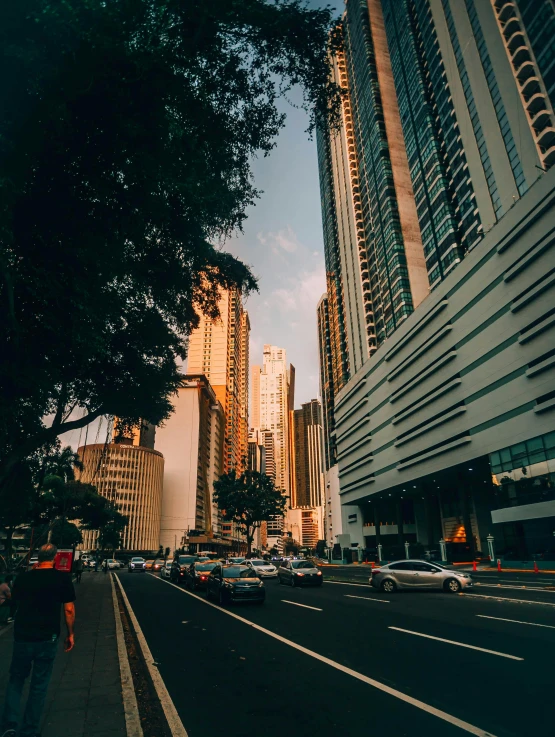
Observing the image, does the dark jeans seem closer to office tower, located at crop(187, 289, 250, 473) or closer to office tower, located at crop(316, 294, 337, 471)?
office tower, located at crop(316, 294, 337, 471)

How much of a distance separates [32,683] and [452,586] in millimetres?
18247

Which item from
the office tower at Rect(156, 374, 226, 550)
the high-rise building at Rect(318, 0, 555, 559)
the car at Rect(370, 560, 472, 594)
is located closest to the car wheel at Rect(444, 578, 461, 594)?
the car at Rect(370, 560, 472, 594)

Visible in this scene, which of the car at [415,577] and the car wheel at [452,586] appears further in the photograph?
the car at [415,577]

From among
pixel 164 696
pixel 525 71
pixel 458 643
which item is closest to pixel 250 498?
pixel 458 643

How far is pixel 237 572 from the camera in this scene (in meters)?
17.4

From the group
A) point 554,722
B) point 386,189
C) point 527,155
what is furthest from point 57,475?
point 386,189

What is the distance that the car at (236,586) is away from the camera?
51.9ft

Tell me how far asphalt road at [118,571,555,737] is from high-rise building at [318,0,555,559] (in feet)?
39.1

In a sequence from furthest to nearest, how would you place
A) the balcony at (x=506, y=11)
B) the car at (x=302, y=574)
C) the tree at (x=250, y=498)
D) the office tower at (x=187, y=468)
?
the office tower at (x=187, y=468), the tree at (x=250, y=498), the balcony at (x=506, y=11), the car at (x=302, y=574)

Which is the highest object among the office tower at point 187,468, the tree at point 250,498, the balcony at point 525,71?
the balcony at point 525,71

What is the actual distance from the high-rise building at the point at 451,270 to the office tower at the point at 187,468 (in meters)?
54.7

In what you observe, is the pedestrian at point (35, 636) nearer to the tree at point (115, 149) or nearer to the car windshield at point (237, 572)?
the tree at point (115, 149)

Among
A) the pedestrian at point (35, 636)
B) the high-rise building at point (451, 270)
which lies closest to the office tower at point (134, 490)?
the high-rise building at point (451, 270)

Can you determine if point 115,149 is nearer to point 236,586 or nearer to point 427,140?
point 236,586
